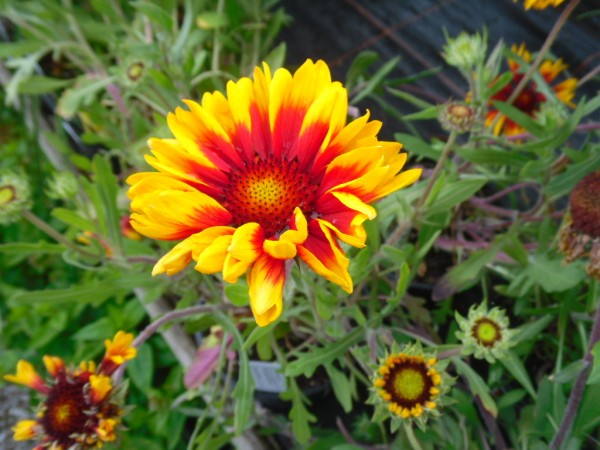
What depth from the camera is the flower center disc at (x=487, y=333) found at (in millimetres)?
619

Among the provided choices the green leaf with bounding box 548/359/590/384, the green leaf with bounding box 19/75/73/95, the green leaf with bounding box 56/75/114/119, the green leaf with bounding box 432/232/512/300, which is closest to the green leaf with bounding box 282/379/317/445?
the green leaf with bounding box 432/232/512/300

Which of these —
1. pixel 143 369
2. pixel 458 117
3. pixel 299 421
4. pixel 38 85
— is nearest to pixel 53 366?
pixel 299 421

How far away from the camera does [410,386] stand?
583 millimetres

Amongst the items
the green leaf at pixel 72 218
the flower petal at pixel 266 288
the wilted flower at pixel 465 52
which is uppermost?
the wilted flower at pixel 465 52

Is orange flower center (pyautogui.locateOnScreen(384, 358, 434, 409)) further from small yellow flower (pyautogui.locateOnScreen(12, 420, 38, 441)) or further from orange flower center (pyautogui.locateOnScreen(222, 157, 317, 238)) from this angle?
small yellow flower (pyautogui.locateOnScreen(12, 420, 38, 441))

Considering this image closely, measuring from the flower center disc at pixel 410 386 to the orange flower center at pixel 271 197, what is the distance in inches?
7.6

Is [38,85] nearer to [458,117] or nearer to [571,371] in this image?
[458,117]

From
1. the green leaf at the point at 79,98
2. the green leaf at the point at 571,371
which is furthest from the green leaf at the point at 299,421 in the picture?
the green leaf at the point at 79,98

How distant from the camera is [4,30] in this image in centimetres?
160

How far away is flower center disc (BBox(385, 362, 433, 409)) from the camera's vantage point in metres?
0.58

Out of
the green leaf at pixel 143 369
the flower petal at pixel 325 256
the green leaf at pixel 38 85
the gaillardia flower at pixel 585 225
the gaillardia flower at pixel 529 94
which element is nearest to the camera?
the flower petal at pixel 325 256

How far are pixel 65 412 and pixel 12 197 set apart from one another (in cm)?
Result: 31

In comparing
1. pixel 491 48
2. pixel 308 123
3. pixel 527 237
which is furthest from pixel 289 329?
pixel 491 48

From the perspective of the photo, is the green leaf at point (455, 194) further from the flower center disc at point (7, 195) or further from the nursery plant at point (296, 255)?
the flower center disc at point (7, 195)
